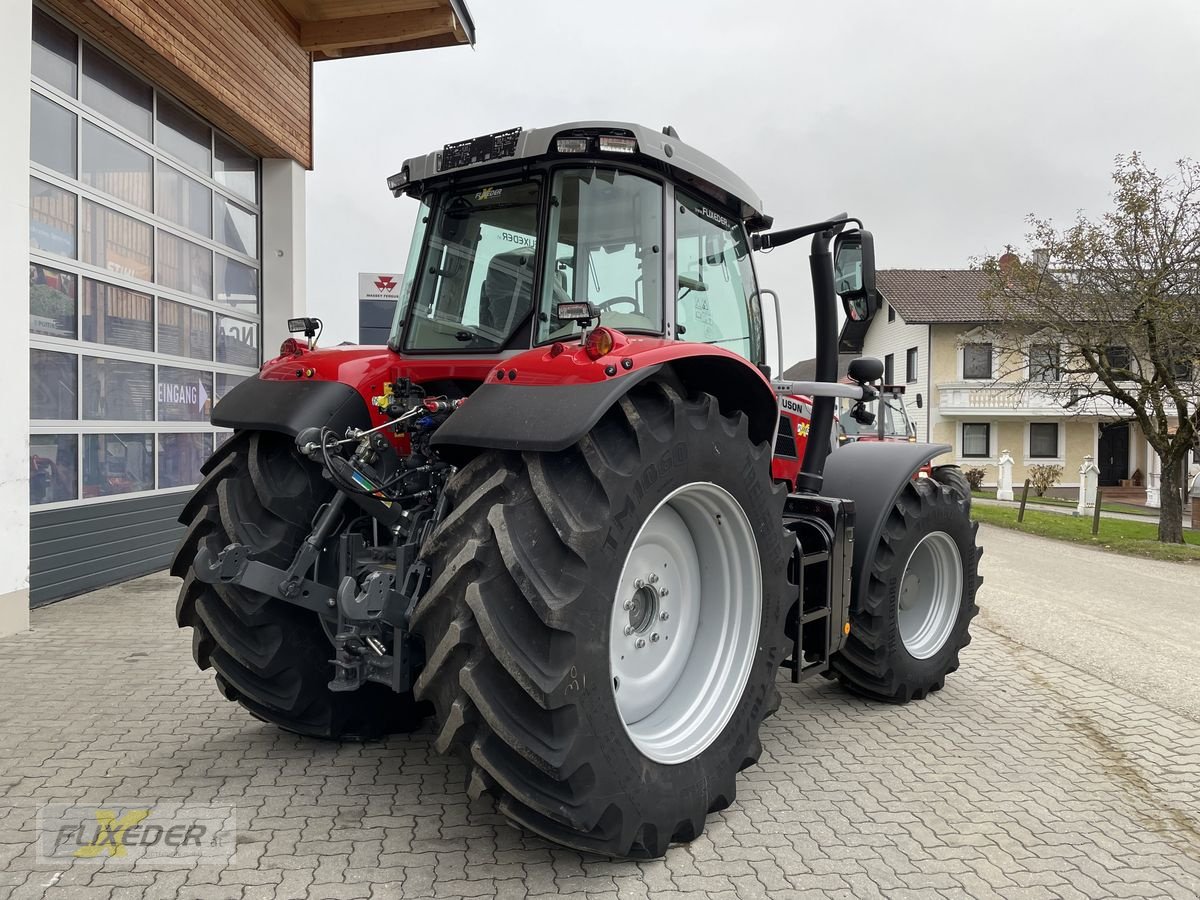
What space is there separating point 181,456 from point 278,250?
9.40 ft

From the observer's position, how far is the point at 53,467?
6.80 meters

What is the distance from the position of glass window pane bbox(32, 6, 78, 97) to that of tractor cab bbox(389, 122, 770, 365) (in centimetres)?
481

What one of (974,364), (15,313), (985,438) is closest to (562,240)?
(15,313)

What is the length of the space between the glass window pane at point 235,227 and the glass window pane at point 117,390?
6.93 feet

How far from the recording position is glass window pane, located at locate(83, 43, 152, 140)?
7309 millimetres

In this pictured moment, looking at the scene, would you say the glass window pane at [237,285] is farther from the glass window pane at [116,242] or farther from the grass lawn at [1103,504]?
the grass lawn at [1103,504]

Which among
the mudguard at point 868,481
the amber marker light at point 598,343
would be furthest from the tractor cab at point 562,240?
the mudguard at point 868,481

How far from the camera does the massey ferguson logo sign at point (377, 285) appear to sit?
42.9ft

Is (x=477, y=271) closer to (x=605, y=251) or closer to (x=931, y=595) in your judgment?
(x=605, y=251)

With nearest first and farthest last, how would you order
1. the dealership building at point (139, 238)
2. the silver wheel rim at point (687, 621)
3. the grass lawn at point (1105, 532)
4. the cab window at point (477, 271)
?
the silver wheel rim at point (687, 621) → the cab window at point (477, 271) → the dealership building at point (139, 238) → the grass lawn at point (1105, 532)

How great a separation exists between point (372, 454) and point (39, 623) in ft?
14.6

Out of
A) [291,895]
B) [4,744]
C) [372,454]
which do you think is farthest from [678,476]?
[4,744]

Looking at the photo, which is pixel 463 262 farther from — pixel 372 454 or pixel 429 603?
pixel 429 603

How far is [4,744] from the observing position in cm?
379
